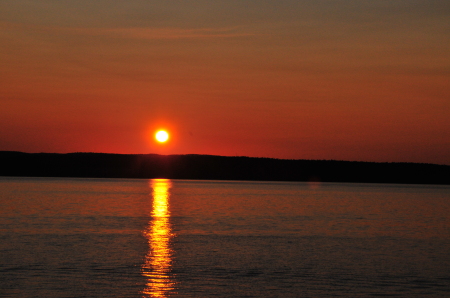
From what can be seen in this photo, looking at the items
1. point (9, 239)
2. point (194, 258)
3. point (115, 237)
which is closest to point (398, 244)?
point (194, 258)

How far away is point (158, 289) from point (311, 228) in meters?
25.1

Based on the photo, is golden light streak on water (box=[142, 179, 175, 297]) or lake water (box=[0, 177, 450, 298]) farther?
lake water (box=[0, 177, 450, 298])

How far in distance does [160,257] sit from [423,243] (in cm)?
1796

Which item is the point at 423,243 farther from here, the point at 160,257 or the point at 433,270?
the point at 160,257

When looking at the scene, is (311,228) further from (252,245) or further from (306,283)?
(306,283)

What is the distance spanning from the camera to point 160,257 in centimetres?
2895

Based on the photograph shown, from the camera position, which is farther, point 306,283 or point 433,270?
point 433,270

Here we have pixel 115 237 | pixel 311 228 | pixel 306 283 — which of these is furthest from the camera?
pixel 311 228

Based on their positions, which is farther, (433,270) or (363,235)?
(363,235)

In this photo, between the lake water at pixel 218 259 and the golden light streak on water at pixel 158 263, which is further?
the lake water at pixel 218 259

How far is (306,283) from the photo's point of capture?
76.2ft

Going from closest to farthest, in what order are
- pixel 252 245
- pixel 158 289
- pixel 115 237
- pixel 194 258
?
1. pixel 158 289
2. pixel 194 258
3. pixel 252 245
4. pixel 115 237

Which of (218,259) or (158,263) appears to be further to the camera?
(218,259)

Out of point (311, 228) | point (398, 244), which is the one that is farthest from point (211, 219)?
point (398, 244)
